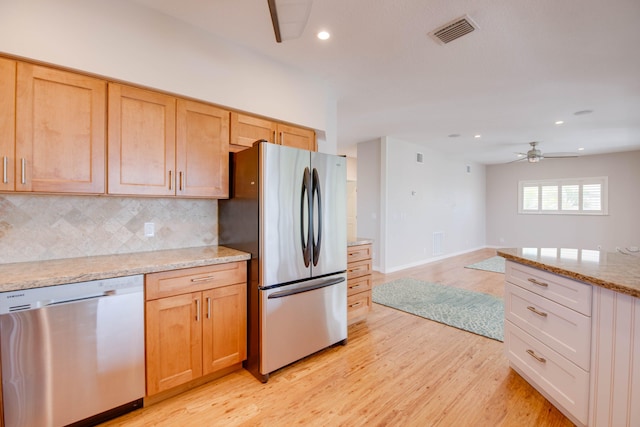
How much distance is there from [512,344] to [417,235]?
13.9 ft

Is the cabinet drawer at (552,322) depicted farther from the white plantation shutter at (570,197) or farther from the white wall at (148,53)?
the white plantation shutter at (570,197)

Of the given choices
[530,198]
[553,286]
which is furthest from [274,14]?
[530,198]

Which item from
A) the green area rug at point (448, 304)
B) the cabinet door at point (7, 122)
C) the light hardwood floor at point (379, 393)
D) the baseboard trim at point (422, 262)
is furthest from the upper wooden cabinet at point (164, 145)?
the baseboard trim at point (422, 262)

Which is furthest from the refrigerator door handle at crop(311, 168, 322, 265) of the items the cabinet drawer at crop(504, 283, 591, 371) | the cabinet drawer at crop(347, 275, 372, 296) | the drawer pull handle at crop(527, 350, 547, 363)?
the drawer pull handle at crop(527, 350, 547, 363)

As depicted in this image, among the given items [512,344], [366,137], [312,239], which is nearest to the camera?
[512,344]

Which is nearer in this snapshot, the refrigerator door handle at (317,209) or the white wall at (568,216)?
the refrigerator door handle at (317,209)

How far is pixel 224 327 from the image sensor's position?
216 centimetres

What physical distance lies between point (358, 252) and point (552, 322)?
1.71 metres

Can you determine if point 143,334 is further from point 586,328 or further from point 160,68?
point 586,328

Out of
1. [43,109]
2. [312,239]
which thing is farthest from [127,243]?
[312,239]

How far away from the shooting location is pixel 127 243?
7.45 feet

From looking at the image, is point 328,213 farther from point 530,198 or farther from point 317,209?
point 530,198

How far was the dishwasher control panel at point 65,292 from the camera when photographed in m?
1.43

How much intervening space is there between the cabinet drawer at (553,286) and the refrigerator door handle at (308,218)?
159 centimetres
